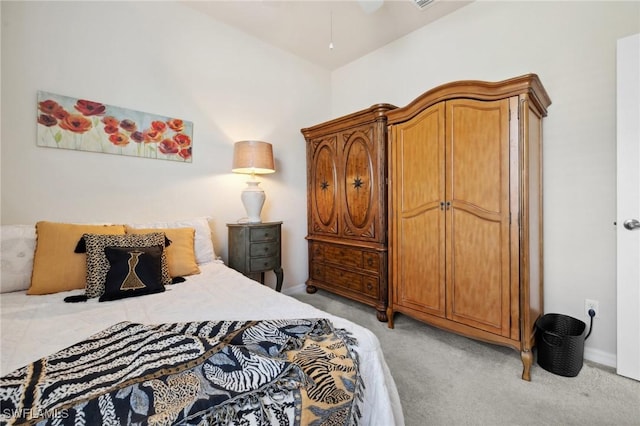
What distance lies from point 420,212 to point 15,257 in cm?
255

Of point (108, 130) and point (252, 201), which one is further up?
point (108, 130)

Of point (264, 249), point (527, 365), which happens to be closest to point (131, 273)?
point (264, 249)

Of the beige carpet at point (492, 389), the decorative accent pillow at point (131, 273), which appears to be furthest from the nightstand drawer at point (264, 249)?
the beige carpet at point (492, 389)

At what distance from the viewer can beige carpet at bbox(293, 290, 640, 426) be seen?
136 cm

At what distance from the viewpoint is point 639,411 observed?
4.52 feet

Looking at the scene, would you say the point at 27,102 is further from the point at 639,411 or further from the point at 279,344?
the point at 639,411

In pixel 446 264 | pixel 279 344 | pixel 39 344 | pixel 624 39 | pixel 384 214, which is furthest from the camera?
pixel 384 214

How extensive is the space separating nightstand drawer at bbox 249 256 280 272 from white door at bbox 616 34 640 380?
2463 mm

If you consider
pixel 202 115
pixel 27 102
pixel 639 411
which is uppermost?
pixel 202 115

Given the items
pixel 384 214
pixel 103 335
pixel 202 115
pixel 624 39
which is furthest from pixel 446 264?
pixel 202 115

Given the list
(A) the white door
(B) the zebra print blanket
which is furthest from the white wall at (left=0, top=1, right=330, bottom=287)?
(A) the white door

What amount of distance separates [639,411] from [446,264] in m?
1.11

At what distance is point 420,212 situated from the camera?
7.00ft

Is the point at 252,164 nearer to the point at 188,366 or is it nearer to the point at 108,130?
the point at 108,130
